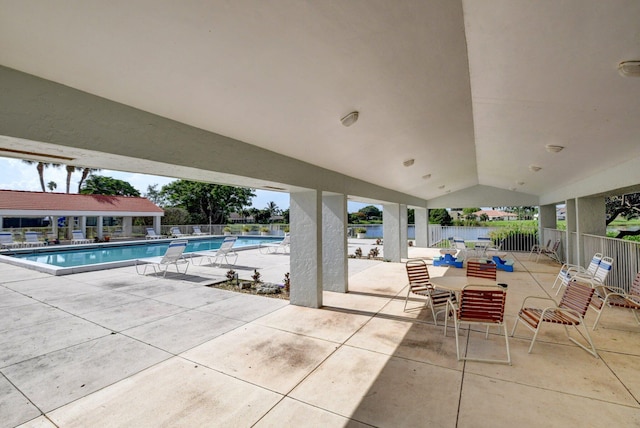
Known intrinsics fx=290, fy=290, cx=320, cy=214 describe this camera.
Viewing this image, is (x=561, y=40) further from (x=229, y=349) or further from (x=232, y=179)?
(x=229, y=349)

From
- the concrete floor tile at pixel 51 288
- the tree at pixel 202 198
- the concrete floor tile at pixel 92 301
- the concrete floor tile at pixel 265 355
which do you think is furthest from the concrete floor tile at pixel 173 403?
the tree at pixel 202 198

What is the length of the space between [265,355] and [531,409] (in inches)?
123

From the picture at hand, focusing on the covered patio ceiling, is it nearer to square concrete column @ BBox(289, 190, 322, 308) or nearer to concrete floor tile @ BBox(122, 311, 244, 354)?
square concrete column @ BBox(289, 190, 322, 308)

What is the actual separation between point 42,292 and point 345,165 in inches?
319

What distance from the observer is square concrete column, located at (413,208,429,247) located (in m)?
18.1

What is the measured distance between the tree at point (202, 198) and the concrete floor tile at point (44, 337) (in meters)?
28.6

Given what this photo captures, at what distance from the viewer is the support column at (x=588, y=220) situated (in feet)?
30.4

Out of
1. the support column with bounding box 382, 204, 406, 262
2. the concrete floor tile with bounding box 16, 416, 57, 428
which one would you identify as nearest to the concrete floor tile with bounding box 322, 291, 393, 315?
the concrete floor tile with bounding box 16, 416, 57, 428

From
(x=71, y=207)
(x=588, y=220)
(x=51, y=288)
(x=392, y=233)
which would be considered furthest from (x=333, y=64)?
(x=71, y=207)

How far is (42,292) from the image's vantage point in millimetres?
7180

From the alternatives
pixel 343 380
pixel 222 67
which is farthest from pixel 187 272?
pixel 222 67

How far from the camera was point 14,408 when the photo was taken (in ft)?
9.74

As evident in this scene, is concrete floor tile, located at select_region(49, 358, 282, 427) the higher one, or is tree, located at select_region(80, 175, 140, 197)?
tree, located at select_region(80, 175, 140, 197)

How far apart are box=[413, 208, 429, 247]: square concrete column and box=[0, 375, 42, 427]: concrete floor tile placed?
1782 centimetres
